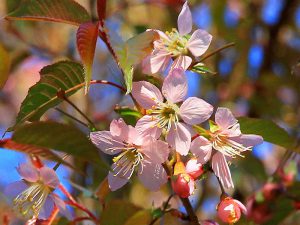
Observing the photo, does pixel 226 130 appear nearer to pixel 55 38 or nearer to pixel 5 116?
pixel 55 38

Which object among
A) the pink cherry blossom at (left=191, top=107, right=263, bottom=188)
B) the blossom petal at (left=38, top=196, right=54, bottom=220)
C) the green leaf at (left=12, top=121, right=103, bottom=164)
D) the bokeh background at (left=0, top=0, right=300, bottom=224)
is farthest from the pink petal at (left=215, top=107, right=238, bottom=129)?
the bokeh background at (left=0, top=0, right=300, bottom=224)

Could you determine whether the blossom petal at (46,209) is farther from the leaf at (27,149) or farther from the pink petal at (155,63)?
the pink petal at (155,63)

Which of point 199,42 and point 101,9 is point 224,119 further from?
point 101,9

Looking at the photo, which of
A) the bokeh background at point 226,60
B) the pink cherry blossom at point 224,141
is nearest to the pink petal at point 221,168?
the pink cherry blossom at point 224,141

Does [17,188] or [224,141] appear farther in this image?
[17,188]

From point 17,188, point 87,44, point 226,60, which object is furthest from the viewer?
point 226,60

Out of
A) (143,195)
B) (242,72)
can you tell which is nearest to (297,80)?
(242,72)

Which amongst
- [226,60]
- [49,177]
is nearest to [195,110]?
[49,177]
